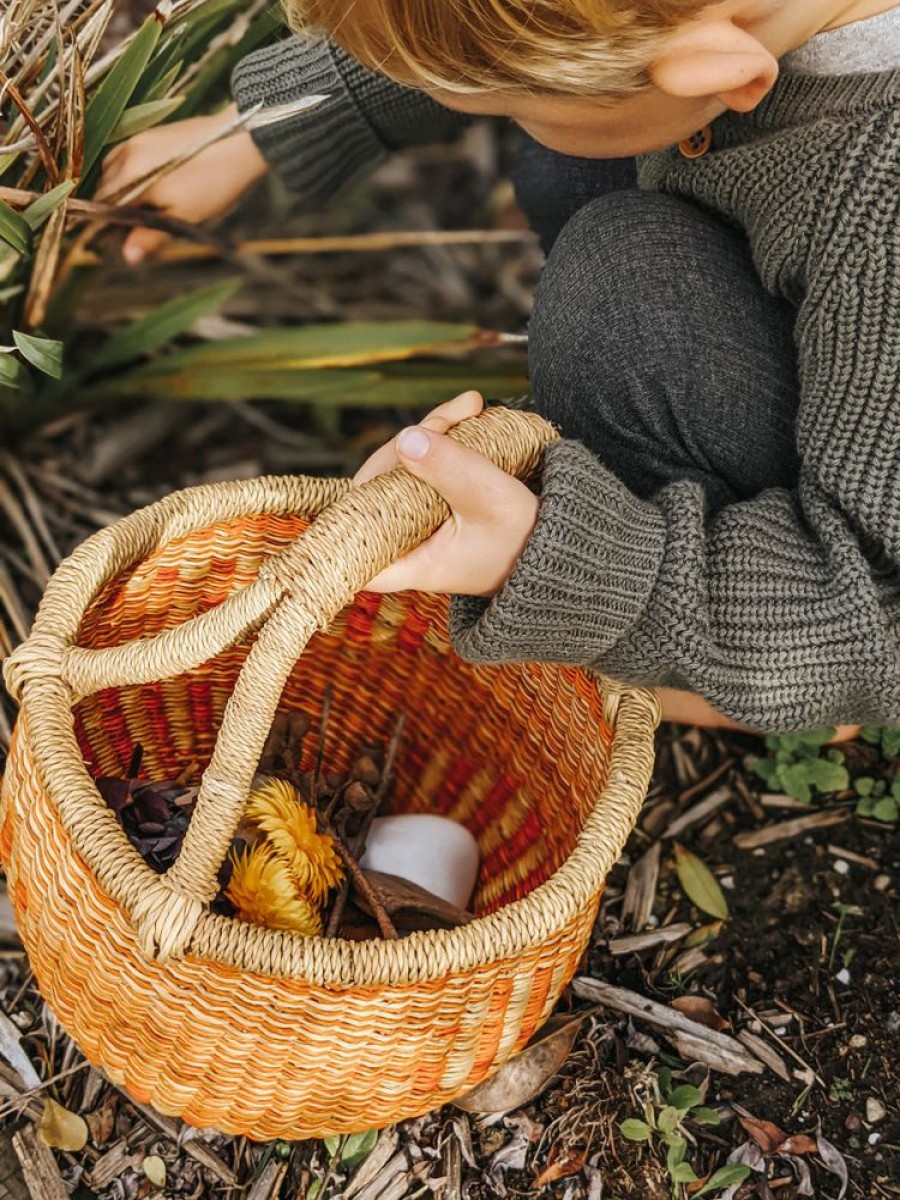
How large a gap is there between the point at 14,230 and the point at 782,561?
2.43 feet

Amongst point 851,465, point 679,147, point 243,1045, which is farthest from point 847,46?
point 243,1045

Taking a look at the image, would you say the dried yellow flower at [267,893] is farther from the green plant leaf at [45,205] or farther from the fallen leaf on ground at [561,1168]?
the green plant leaf at [45,205]

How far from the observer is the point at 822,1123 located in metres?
1.10

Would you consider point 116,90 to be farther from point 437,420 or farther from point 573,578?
point 573,578

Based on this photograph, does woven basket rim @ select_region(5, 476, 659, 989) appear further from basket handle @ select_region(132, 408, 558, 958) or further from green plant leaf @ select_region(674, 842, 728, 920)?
green plant leaf @ select_region(674, 842, 728, 920)

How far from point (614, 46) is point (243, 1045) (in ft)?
2.44

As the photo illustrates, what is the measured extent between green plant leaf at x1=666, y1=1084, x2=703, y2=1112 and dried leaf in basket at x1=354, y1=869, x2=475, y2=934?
0.26m

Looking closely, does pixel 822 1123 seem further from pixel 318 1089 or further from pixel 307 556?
pixel 307 556

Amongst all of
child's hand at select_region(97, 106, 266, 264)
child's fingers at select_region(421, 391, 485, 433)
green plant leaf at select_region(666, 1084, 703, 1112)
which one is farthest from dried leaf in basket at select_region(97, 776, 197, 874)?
child's hand at select_region(97, 106, 266, 264)

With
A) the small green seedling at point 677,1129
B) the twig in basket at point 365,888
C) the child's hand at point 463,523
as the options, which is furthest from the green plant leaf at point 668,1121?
the child's hand at point 463,523

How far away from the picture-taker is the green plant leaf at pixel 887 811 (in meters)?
1.29

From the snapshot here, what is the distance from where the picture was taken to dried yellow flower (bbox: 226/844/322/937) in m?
0.99

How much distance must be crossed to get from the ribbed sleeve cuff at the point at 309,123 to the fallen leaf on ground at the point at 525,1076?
959 millimetres

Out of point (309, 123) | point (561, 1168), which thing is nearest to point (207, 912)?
point (561, 1168)
